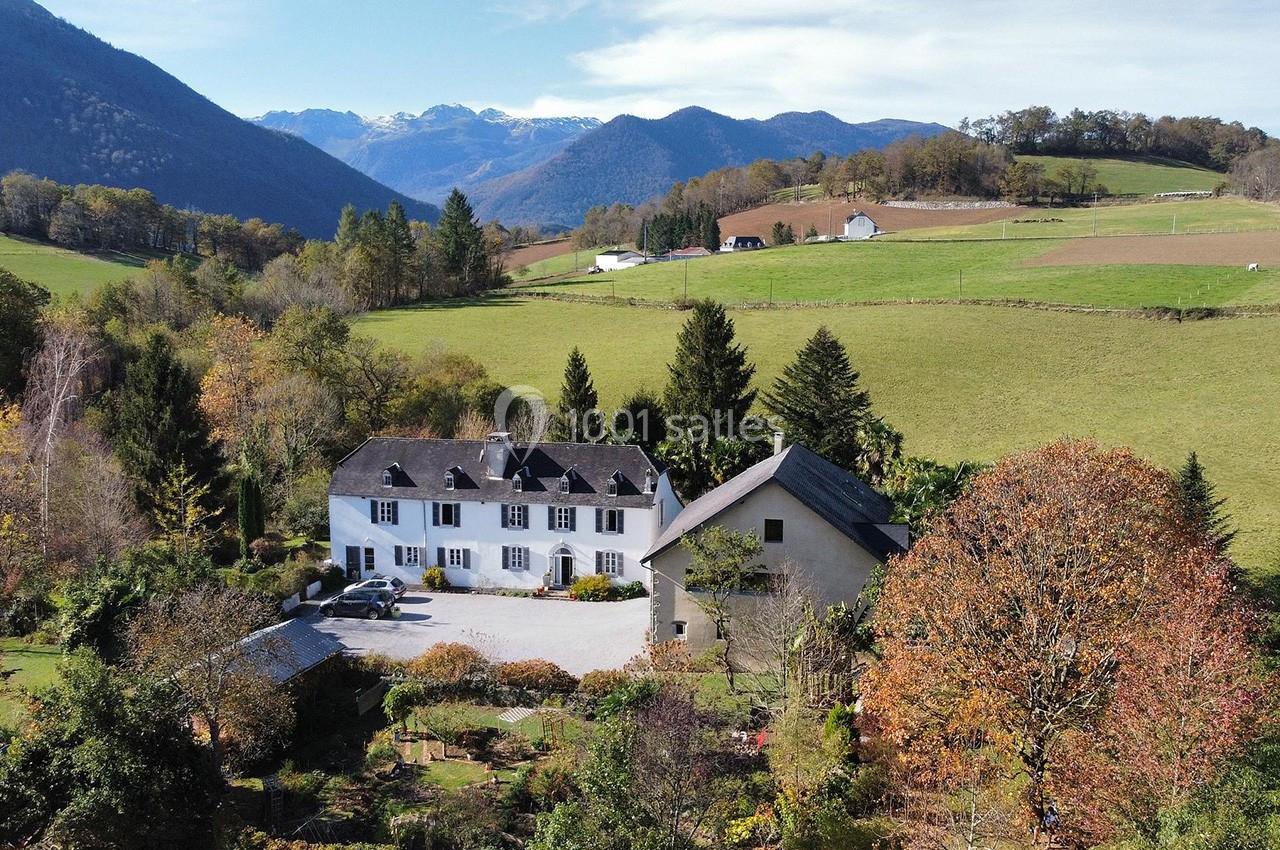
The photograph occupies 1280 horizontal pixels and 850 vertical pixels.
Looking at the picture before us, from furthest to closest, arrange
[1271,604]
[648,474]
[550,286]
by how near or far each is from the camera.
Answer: [550,286] < [648,474] < [1271,604]

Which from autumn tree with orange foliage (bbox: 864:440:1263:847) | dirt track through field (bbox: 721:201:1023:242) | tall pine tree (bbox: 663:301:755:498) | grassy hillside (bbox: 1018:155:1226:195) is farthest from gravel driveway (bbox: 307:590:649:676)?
grassy hillside (bbox: 1018:155:1226:195)

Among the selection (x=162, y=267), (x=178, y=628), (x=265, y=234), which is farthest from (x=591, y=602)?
(x=265, y=234)

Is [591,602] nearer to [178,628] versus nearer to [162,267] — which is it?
[178,628]

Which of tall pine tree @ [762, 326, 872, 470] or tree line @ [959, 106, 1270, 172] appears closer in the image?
tall pine tree @ [762, 326, 872, 470]

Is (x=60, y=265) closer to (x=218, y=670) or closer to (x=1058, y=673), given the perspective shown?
(x=218, y=670)

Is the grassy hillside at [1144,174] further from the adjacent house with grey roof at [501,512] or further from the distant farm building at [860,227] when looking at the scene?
the adjacent house with grey roof at [501,512]

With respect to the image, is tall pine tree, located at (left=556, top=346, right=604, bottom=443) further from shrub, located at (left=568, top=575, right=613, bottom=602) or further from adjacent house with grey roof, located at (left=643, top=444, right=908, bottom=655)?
adjacent house with grey roof, located at (left=643, top=444, right=908, bottom=655)
